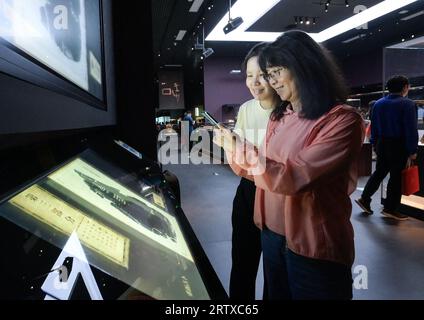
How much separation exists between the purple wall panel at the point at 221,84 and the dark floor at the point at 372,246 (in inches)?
311

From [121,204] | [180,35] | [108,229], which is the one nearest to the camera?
[108,229]

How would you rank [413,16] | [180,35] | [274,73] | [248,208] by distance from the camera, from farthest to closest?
1. [180,35]
2. [413,16]
3. [248,208]
4. [274,73]

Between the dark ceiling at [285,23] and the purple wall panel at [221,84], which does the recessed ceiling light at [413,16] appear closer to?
the dark ceiling at [285,23]

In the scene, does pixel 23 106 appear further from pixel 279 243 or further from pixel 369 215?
pixel 369 215

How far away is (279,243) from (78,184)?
66cm

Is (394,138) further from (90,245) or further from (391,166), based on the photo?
(90,245)

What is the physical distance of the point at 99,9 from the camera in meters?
1.67

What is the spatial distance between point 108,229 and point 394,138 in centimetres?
393

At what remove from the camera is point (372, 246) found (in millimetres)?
3125

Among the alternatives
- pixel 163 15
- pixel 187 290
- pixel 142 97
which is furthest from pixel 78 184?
pixel 163 15

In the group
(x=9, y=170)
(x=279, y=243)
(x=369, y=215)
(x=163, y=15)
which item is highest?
(x=163, y=15)

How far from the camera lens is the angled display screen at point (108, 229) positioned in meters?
0.53

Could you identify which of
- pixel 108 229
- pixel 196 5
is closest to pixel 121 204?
pixel 108 229

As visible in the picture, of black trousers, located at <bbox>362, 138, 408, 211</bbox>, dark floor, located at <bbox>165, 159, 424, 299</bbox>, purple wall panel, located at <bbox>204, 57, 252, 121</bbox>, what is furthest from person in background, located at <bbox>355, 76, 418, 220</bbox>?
purple wall panel, located at <bbox>204, 57, 252, 121</bbox>
